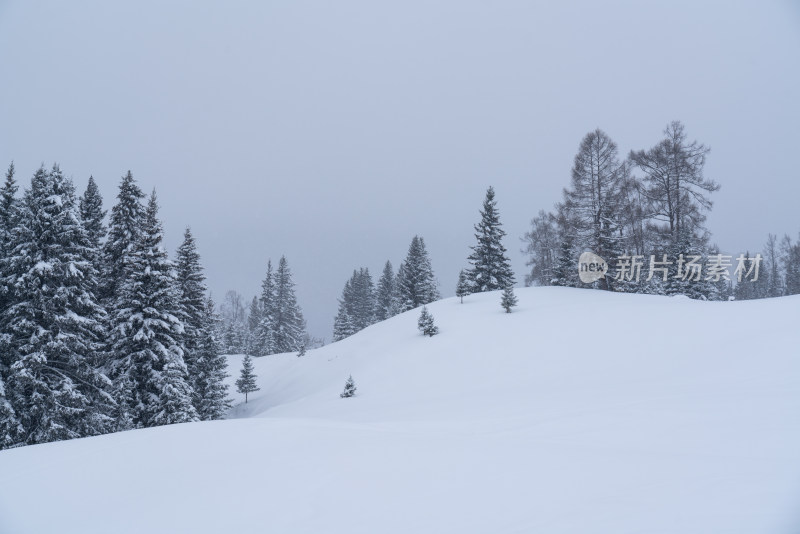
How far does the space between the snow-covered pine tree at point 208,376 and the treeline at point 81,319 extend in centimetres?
426

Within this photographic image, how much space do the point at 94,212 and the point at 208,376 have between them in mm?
11174

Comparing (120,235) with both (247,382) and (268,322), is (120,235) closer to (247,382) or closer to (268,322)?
(247,382)

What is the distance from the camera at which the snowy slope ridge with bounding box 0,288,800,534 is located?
420 cm

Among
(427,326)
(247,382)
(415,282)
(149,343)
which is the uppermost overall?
(415,282)

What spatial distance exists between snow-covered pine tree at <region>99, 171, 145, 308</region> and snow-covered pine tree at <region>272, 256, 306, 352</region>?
34.1 metres

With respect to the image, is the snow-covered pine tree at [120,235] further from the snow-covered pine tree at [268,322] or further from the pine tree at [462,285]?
the snow-covered pine tree at [268,322]

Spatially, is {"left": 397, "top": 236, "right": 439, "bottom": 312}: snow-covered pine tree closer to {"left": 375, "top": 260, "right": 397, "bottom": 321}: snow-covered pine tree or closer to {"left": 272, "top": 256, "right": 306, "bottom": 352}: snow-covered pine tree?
{"left": 375, "top": 260, "right": 397, "bottom": 321}: snow-covered pine tree

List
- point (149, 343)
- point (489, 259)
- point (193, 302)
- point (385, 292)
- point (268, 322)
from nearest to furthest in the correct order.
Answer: point (149, 343) < point (193, 302) < point (489, 259) < point (268, 322) < point (385, 292)

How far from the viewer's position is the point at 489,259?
37.2 m

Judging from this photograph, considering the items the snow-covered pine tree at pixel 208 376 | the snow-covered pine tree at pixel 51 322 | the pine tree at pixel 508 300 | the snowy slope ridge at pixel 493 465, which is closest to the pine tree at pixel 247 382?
the snow-covered pine tree at pixel 208 376

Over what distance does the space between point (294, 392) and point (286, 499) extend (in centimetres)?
1969

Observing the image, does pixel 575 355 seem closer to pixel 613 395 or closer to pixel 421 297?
pixel 613 395

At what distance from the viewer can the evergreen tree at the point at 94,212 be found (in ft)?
65.3

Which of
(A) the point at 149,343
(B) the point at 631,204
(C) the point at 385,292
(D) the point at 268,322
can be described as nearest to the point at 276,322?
(D) the point at 268,322
